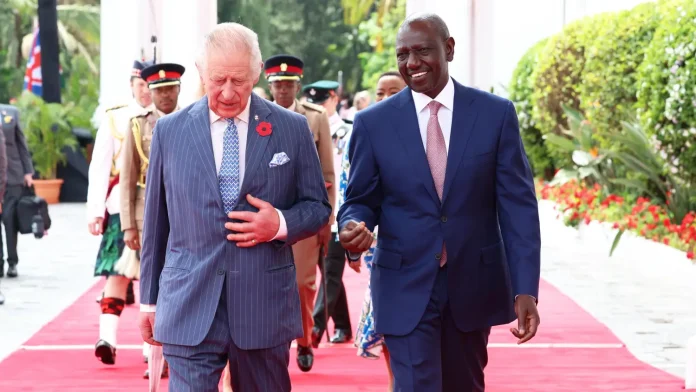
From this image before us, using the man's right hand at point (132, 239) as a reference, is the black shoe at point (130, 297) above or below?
below

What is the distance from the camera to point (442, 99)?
4949mm

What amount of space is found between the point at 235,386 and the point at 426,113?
123 cm

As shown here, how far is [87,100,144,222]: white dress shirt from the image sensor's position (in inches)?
332

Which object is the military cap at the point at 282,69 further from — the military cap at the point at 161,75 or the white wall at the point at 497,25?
the white wall at the point at 497,25

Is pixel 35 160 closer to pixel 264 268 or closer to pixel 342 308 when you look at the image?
pixel 342 308

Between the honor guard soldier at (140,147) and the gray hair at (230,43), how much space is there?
3307mm

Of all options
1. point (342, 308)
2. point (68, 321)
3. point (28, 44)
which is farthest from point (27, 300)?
point (28, 44)

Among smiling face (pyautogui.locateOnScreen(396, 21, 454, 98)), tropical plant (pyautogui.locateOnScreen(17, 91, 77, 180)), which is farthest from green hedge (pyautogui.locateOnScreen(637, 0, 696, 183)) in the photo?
tropical plant (pyautogui.locateOnScreen(17, 91, 77, 180))

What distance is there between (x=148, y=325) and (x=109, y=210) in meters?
3.79

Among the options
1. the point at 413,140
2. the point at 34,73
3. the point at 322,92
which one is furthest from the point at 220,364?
the point at 34,73

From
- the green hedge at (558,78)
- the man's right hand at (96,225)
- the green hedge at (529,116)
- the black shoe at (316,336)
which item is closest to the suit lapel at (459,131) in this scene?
the man's right hand at (96,225)

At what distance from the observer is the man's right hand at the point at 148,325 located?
4.82 meters

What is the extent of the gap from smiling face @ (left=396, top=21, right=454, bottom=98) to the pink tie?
122 millimetres

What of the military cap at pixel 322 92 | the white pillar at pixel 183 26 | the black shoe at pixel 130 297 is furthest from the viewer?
the white pillar at pixel 183 26
